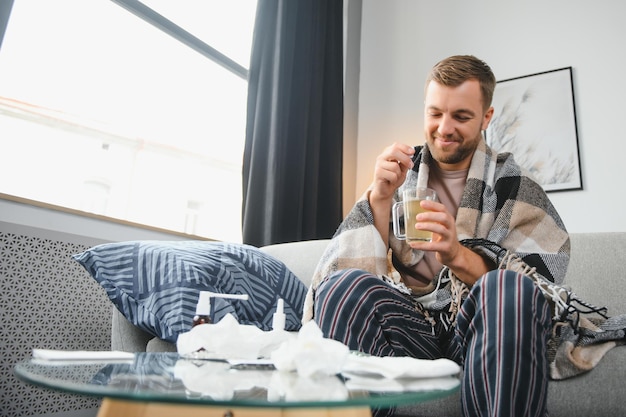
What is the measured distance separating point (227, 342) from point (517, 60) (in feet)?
8.34

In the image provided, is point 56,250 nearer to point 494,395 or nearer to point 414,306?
point 414,306

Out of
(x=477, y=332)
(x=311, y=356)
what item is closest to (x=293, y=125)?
(x=477, y=332)

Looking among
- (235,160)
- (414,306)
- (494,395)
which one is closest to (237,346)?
(494,395)

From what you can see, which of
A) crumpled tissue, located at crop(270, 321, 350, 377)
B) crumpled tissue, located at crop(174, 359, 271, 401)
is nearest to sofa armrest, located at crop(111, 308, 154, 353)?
crumpled tissue, located at crop(174, 359, 271, 401)

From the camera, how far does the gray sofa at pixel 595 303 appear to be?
0.93m

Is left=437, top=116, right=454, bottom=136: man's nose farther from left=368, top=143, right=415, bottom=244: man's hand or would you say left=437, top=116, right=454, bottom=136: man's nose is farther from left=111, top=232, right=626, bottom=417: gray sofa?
left=111, top=232, right=626, bottom=417: gray sofa

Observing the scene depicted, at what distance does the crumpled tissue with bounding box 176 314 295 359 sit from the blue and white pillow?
401 mm

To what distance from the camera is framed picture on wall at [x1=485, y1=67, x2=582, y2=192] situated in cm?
243

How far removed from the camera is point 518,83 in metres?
2.63

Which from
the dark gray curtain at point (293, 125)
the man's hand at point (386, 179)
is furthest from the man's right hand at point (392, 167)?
the dark gray curtain at point (293, 125)

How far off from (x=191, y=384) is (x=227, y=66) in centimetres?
228

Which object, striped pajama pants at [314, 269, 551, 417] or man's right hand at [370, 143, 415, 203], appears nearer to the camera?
striped pajama pants at [314, 269, 551, 417]

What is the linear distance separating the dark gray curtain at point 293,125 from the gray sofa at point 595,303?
0.37 m

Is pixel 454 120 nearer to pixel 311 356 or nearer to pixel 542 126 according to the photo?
pixel 311 356
